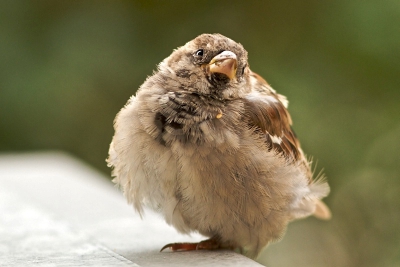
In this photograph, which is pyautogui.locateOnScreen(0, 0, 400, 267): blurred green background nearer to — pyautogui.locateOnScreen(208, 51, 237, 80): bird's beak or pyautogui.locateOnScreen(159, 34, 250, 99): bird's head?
pyautogui.locateOnScreen(159, 34, 250, 99): bird's head

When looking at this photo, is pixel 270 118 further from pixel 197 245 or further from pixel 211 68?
pixel 197 245

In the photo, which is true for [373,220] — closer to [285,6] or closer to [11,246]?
[285,6]

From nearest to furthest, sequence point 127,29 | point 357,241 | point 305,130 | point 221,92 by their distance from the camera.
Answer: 1. point 221,92
2. point 357,241
3. point 305,130
4. point 127,29

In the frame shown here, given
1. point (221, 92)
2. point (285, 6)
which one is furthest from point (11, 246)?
point (285, 6)

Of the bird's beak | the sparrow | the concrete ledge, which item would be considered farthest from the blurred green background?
the bird's beak

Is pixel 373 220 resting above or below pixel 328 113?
below

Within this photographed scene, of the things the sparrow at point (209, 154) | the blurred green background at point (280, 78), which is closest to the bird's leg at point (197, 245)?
the sparrow at point (209, 154)
